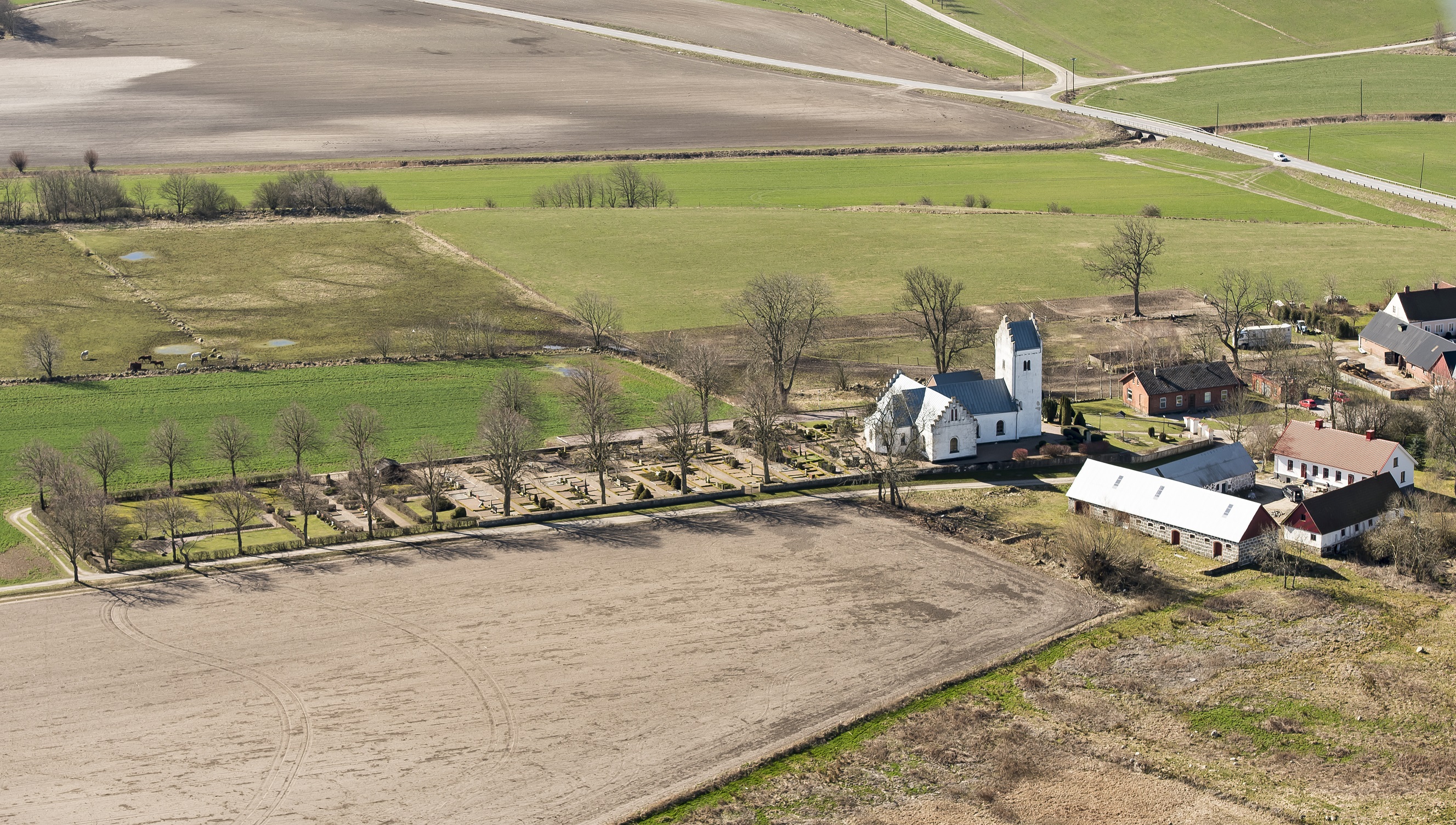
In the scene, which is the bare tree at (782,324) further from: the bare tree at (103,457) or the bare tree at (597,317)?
the bare tree at (103,457)

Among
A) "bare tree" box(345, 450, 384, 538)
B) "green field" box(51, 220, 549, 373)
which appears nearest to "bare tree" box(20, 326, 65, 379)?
"green field" box(51, 220, 549, 373)

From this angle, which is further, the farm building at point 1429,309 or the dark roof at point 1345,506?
the farm building at point 1429,309

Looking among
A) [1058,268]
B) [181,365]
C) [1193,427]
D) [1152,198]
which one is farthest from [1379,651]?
[1152,198]

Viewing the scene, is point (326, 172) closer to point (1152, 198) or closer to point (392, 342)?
point (392, 342)

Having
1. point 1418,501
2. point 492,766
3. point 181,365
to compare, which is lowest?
point 492,766

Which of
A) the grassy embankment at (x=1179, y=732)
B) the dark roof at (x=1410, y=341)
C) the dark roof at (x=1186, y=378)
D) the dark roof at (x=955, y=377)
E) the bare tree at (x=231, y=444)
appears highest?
the dark roof at (x=1410, y=341)

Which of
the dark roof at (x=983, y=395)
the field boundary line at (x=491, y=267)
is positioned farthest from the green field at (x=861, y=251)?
the dark roof at (x=983, y=395)

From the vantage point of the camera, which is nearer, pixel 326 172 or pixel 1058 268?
pixel 1058 268

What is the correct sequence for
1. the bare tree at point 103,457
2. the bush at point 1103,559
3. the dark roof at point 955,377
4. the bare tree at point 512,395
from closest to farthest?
1. the bush at point 1103,559
2. the bare tree at point 103,457
3. the dark roof at point 955,377
4. the bare tree at point 512,395
